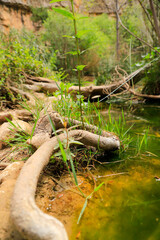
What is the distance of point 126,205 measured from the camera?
3.27 ft

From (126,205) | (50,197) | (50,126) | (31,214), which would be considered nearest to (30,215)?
(31,214)

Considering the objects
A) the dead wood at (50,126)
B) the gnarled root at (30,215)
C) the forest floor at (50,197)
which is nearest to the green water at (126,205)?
the forest floor at (50,197)

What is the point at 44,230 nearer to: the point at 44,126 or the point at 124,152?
the point at 44,126

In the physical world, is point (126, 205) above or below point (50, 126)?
below

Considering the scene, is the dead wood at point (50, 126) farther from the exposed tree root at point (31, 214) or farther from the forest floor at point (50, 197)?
the exposed tree root at point (31, 214)

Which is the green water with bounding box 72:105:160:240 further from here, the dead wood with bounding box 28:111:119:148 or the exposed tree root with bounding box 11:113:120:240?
the dead wood with bounding box 28:111:119:148

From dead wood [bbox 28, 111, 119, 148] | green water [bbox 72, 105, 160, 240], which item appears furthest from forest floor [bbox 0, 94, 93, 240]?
dead wood [bbox 28, 111, 119, 148]

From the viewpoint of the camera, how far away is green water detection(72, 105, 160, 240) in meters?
0.82

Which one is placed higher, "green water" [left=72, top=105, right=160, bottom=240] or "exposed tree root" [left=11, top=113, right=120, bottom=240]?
"exposed tree root" [left=11, top=113, right=120, bottom=240]

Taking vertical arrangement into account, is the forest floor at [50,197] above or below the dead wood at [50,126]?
below

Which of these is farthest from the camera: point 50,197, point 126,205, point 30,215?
point 50,197

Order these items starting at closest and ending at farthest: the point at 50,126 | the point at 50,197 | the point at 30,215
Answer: the point at 30,215 < the point at 50,197 < the point at 50,126

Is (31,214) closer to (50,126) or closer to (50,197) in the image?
(50,197)

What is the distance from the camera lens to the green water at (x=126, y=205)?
821mm
